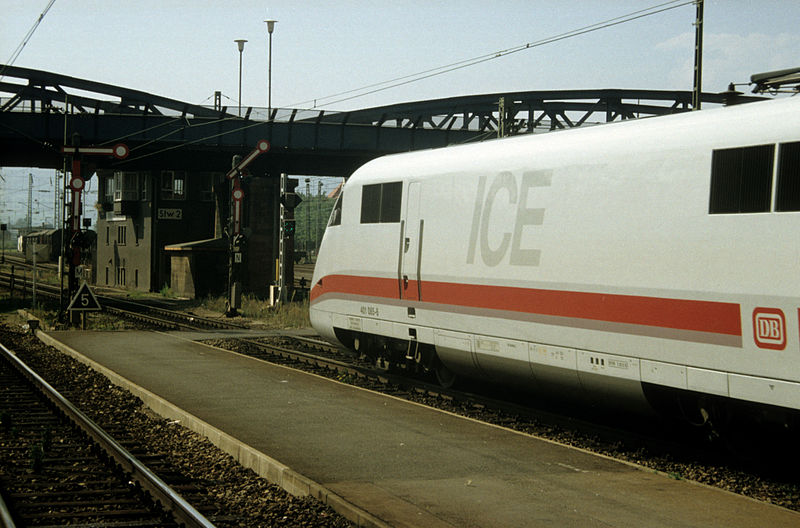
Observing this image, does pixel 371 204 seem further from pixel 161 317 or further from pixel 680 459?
pixel 161 317

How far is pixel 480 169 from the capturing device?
12867 mm

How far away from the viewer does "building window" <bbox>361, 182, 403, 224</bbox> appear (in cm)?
1486

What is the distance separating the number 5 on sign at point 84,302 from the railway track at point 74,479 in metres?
→ 10.8

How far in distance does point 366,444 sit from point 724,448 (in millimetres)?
3876

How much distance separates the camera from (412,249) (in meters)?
14.3

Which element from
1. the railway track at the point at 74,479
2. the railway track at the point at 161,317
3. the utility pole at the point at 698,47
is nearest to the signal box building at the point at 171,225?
the railway track at the point at 161,317

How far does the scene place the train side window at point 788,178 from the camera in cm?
837

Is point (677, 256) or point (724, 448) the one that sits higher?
point (677, 256)

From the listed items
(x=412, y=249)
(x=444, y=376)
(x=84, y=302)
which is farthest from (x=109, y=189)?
(x=412, y=249)

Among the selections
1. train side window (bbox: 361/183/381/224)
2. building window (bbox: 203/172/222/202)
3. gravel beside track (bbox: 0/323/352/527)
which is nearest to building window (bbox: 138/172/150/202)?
building window (bbox: 203/172/222/202)

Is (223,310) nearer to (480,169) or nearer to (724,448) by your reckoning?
(480,169)

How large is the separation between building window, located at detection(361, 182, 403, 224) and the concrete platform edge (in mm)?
4491

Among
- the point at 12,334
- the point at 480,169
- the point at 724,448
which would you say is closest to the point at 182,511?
the point at 724,448

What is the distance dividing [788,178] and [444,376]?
7.56 metres
